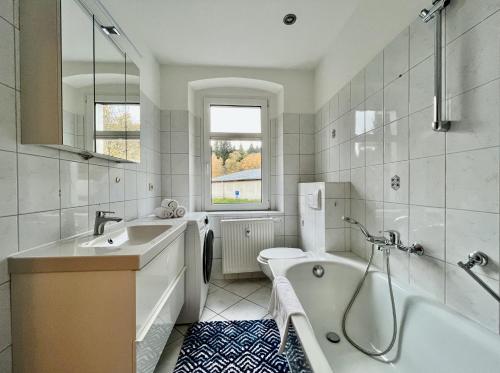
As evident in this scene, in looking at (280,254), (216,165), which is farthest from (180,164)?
(280,254)

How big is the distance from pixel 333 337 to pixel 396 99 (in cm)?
145

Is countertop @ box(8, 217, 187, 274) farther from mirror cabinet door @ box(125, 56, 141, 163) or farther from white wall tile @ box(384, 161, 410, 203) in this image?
white wall tile @ box(384, 161, 410, 203)

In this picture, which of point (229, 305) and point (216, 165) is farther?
point (216, 165)

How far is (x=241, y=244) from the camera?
2277 mm

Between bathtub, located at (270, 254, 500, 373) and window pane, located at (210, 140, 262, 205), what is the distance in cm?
126

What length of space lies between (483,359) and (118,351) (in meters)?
1.33

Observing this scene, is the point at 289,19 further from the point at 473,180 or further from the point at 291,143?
the point at 473,180

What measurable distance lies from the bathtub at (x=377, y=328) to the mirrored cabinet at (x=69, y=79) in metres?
1.29

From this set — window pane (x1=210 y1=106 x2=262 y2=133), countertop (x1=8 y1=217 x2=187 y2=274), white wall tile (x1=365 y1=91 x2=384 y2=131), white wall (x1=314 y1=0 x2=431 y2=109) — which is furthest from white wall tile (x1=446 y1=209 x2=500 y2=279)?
window pane (x1=210 y1=106 x2=262 y2=133)

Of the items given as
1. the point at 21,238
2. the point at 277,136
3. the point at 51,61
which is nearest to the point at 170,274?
the point at 21,238

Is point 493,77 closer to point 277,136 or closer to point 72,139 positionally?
point 72,139

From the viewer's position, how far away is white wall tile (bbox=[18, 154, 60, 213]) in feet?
2.76

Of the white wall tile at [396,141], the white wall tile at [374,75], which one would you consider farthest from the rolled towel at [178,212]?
the white wall tile at [374,75]

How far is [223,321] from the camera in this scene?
5.54 feet
